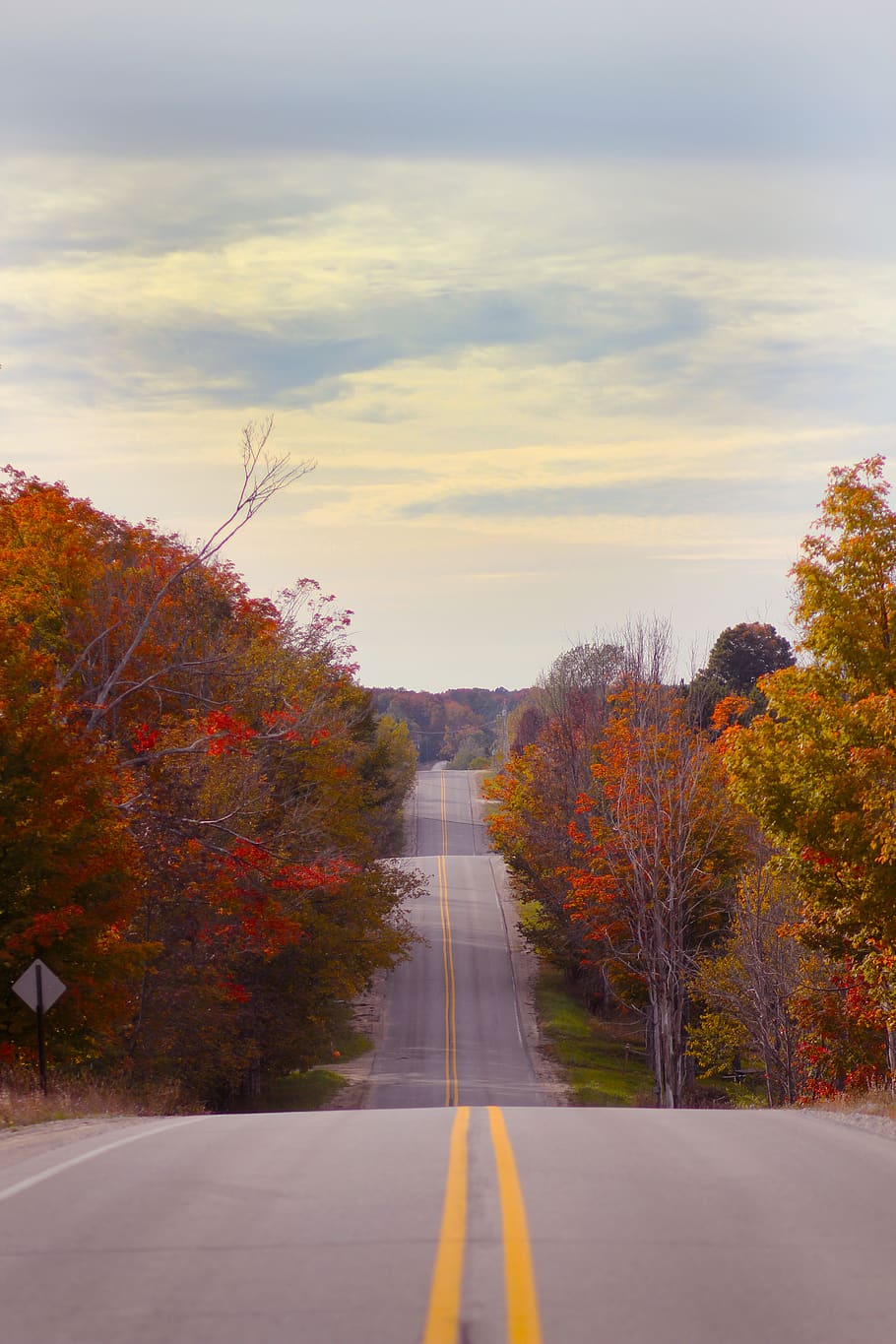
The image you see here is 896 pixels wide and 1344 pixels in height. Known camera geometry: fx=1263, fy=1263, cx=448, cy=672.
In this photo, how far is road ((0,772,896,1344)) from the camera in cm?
521

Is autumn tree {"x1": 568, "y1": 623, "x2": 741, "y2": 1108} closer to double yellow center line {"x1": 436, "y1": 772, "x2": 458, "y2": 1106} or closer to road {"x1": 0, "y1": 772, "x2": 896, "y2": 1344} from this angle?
double yellow center line {"x1": 436, "y1": 772, "x2": 458, "y2": 1106}

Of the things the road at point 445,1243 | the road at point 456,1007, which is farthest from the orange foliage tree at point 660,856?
the road at point 445,1243

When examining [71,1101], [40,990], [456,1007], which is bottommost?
[456,1007]

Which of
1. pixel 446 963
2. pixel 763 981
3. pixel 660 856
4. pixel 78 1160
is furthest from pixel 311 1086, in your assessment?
pixel 78 1160

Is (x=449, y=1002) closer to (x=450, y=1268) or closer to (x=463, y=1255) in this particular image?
(x=463, y=1255)

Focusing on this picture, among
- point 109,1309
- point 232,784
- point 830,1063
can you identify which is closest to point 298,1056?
point 232,784

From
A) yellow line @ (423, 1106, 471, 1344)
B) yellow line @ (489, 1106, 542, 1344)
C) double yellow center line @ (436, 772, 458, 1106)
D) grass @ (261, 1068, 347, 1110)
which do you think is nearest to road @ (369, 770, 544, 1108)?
double yellow center line @ (436, 772, 458, 1106)

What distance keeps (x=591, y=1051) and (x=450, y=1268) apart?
41875 millimetres

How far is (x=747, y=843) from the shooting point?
38.1 meters

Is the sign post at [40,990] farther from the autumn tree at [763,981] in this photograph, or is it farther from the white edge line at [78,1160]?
the autumn tree at [763,981]

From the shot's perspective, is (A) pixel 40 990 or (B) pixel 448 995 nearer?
(A) pixel 40 990

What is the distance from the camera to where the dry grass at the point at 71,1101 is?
1355 cm

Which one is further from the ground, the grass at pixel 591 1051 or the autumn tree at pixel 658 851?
the autumn tree at pixel 658 851

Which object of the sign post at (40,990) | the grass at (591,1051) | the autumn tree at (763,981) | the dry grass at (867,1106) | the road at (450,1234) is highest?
the road at (450,1234)
